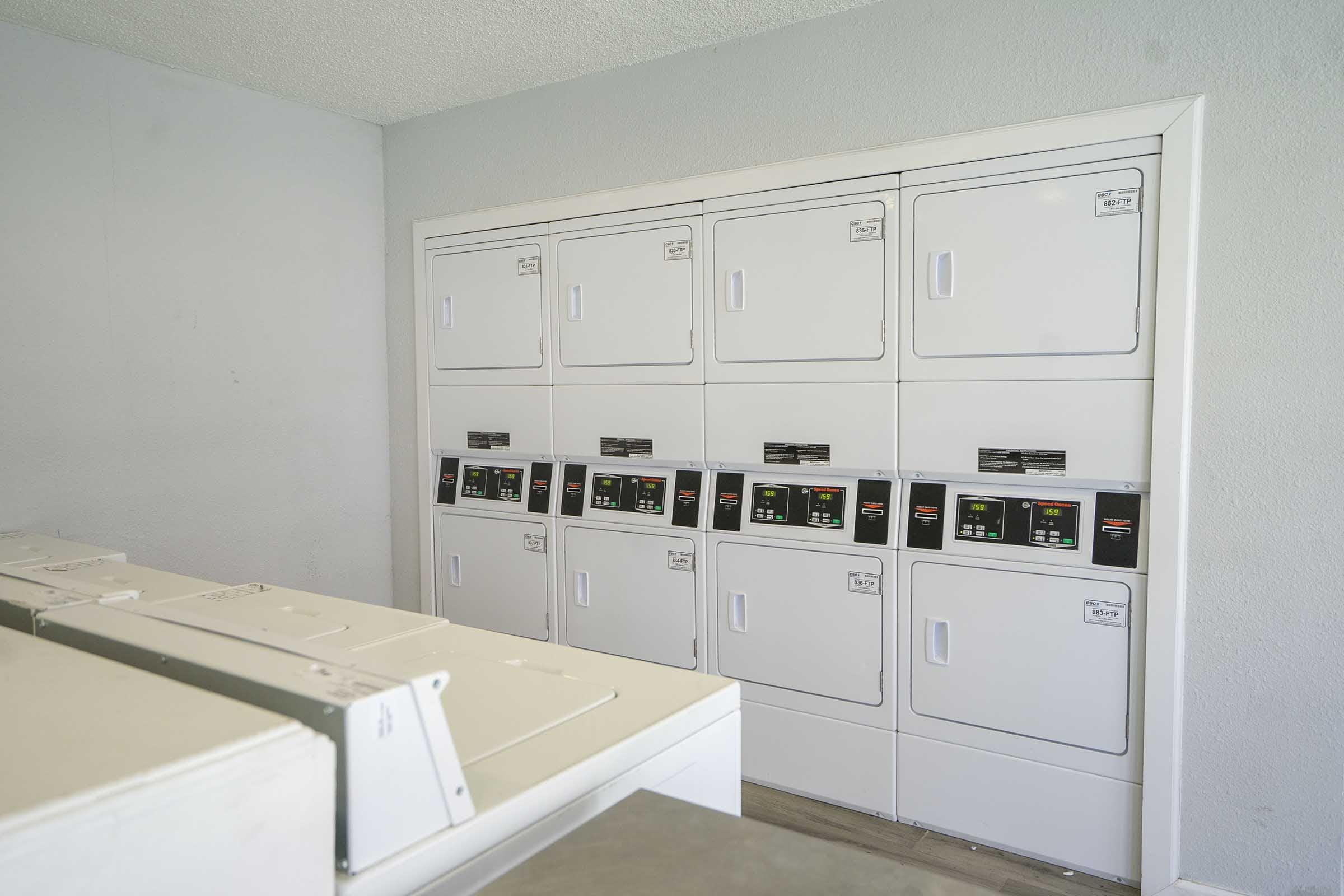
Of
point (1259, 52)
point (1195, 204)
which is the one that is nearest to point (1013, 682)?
point (1195, 204)

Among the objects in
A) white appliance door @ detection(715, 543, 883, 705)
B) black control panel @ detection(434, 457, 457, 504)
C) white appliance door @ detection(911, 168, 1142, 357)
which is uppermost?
white appliance door @ detection(911, 168, 1142, 357)

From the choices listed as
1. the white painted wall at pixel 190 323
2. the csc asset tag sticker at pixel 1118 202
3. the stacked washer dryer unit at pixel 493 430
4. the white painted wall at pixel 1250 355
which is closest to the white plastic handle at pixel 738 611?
the stacked washer dryer unit at pixel 493 430

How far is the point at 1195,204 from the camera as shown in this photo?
2268mm

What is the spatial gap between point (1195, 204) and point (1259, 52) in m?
0.39

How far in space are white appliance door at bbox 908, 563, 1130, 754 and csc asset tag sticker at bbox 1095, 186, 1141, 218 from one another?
102cm

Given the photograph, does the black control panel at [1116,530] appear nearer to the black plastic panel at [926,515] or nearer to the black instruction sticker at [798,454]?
the black plastic panel at [926,515]

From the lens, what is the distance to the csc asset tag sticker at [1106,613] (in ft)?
7.86

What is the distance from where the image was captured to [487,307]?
3.67m

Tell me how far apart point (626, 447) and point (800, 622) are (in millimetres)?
932

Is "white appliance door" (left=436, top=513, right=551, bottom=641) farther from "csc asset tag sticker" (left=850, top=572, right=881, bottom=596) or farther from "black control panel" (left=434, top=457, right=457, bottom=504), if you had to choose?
"csc asset tag sticker" (left=850, top=572, right=881, bottom=596)

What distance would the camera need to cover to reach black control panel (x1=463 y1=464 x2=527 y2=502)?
3.64 m

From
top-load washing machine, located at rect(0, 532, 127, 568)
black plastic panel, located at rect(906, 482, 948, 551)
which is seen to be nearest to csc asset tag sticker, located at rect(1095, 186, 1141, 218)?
black plastic panel, located at rect(906, 482, 948, 551)

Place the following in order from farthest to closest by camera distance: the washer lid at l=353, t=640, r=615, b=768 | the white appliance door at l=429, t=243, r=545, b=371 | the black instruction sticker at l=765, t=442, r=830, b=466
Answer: the white appliance door at l=429, t=243, r=545, b=371, the black instruction sticker at l=765, t=442, r=830, b=466, the washer lid at l=353, t=640, r=615, b=768

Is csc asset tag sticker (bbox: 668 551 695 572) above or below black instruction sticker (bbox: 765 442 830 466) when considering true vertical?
below
